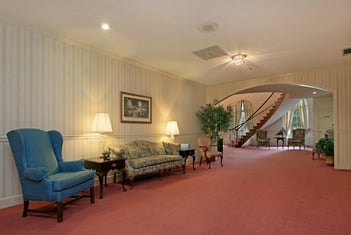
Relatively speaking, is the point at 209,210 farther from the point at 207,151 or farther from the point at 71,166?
the point at 207,151

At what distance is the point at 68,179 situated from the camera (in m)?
3.03

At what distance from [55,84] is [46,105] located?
0.41 m

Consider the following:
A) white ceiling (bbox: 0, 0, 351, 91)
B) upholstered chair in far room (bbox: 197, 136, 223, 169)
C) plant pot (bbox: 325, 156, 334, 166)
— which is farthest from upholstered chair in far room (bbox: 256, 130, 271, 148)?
white ceiling (bbox: 0, 0, 351, 91)

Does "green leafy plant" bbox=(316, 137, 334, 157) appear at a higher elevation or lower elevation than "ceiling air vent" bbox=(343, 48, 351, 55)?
lower

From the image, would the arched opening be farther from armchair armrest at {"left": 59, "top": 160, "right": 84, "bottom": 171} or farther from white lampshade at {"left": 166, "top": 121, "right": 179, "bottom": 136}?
armchair armrest at {"left": 59, "top": 160, "right": 84, "bottom": 171}

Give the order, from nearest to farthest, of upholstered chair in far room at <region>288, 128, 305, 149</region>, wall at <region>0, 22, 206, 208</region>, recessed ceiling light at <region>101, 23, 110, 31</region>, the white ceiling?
the white ceiling < wall at <region>0, 22, 206, 208</region> < recessed ceiling light at <region>101, 23, 110, 31</region> < upholstered chair in far room at <region>288, 128, 305, 149</region>

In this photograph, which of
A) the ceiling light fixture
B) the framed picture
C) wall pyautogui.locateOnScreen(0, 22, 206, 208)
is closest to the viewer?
wall pyautogui.locateOnScreen(0, 22, 206, 208)

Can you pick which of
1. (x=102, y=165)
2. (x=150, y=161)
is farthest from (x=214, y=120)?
(x=102, y=165)

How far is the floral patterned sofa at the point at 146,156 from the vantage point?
4535 mm

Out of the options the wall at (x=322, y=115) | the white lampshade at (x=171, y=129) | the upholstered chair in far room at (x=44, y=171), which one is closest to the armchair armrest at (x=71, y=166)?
the upholstered chair in far room at (x=44, y=171)

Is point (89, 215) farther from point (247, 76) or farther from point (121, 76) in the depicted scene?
point (247, 76)

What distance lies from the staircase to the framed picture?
27.5 ft

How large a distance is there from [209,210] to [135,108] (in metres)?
3.21

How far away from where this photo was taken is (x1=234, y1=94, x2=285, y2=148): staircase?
39.9 feet
